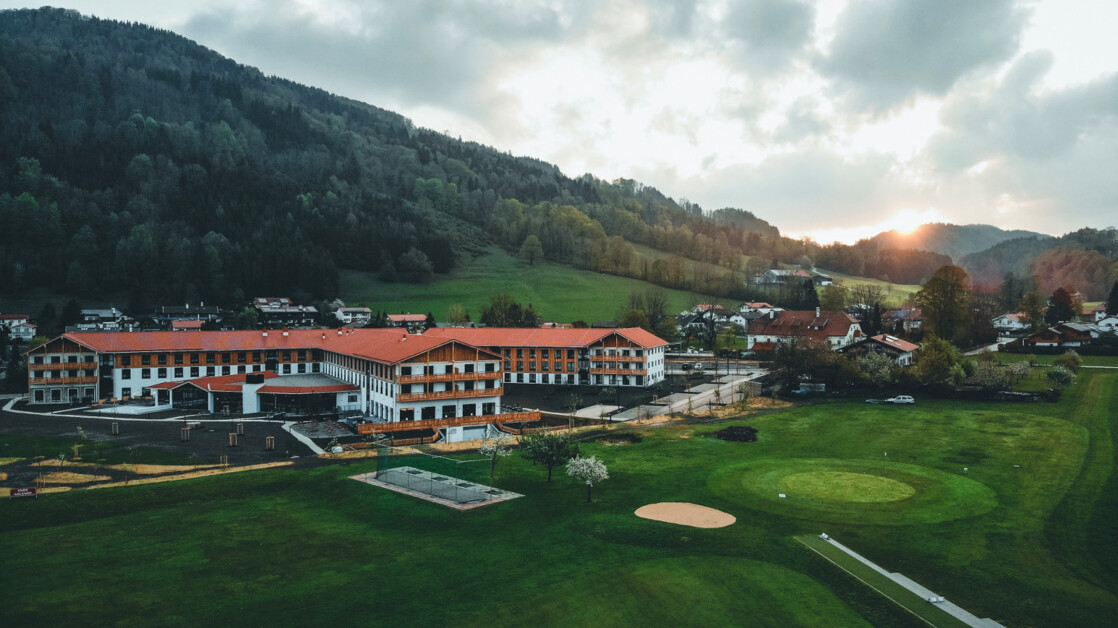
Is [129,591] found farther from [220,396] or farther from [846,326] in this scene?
[846,326]

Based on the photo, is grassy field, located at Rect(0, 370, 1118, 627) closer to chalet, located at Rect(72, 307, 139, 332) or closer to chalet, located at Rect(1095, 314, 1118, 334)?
chalet, located at Rect(1095, 314, 1118, 334)

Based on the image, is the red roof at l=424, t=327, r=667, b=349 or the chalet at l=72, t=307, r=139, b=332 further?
the chalet at l=72, t=307, r=139, b=332

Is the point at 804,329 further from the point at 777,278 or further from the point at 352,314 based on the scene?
the point at 352,314

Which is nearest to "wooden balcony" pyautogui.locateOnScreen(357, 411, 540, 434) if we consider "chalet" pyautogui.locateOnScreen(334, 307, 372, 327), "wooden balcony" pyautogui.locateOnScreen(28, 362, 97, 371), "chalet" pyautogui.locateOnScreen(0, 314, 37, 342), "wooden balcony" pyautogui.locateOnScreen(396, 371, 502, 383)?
"wooden balcony" pyautogui.locateOnScreen(396, 371, 502, 383)

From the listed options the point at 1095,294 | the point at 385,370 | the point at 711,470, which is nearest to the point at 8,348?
the point at 385,370

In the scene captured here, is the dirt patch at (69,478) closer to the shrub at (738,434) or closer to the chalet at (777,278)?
the shrub at (738,434)

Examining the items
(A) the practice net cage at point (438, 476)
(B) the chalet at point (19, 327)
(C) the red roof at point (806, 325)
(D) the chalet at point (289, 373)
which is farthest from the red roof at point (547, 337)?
(B) the chalet at point (19, 327)
